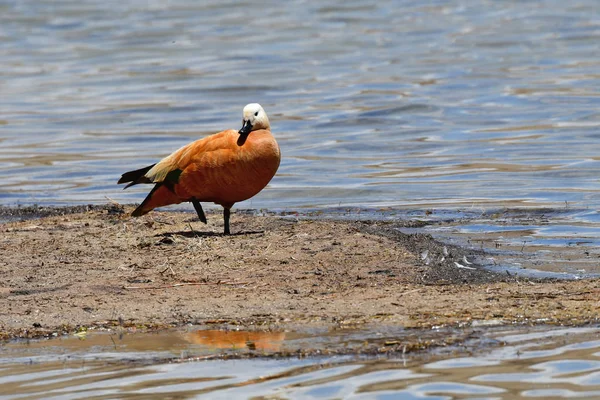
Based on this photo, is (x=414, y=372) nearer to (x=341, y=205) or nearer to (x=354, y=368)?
(x=354, y=368)

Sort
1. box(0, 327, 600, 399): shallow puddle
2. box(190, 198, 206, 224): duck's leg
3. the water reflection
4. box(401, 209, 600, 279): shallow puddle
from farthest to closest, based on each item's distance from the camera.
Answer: box(190, 198, 206, 224): duck's leg → box(401, 209, 600, 279): shallow puddle → the water reflection → box(0, 327, 600, 399): shallow puddle

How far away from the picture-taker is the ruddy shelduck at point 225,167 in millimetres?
10164

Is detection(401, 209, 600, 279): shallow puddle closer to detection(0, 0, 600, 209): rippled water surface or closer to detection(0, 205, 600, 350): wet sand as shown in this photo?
detection(0, 205, 600, 350): wet sand

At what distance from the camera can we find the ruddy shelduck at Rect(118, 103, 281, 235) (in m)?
10.2

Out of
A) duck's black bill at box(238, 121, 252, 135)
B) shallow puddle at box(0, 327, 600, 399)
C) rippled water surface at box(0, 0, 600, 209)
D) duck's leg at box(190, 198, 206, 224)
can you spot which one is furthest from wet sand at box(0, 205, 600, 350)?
rippled water surface at box(0, 0, 600, 209)

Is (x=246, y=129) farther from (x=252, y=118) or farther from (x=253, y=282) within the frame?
(x=253, y=282)

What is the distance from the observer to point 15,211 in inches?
524

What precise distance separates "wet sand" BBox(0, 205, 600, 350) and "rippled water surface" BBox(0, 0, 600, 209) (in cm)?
351

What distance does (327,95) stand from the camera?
81.7 feet

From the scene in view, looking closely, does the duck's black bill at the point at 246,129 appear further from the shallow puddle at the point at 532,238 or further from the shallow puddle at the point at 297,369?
the shallow puddle at the point at 297,369

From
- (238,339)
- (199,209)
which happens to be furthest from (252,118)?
(238,339)

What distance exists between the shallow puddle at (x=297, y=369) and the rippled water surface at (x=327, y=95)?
6529 mm

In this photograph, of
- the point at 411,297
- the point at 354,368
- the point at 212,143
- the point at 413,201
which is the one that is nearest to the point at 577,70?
the point at 413,201

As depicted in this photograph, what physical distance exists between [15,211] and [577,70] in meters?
16.3
